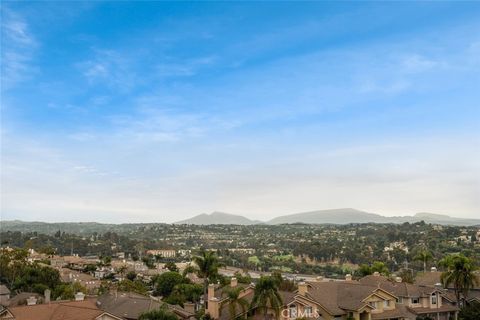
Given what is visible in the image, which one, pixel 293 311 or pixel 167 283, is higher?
pixel 293 311

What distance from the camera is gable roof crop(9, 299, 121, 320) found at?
3578 cm

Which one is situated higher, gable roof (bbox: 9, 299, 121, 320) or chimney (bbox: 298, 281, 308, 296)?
chimney (bbox: 298, 281, 308, 296)

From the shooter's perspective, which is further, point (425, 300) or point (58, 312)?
point (425, 300)

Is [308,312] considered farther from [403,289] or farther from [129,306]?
[129,306]

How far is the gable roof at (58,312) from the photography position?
35.8 meters

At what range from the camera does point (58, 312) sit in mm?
36812

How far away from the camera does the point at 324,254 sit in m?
172

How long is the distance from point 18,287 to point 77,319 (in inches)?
1837

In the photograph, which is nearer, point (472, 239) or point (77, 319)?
point (77, 319)

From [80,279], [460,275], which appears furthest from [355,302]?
[80,279]

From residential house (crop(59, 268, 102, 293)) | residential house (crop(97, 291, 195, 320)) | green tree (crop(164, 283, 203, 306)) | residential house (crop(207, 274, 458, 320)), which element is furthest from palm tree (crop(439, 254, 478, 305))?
residential house (crop(59, 268, 102, 293))

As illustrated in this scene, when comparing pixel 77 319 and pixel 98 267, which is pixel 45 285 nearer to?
pixel 77 319

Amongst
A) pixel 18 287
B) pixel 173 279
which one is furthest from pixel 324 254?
pixel 18 287

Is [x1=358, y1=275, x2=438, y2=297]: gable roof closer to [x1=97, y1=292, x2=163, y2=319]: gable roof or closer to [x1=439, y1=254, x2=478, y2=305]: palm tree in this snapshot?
[x1=439, y1=254, x2=478, y2=305]: palm tree
